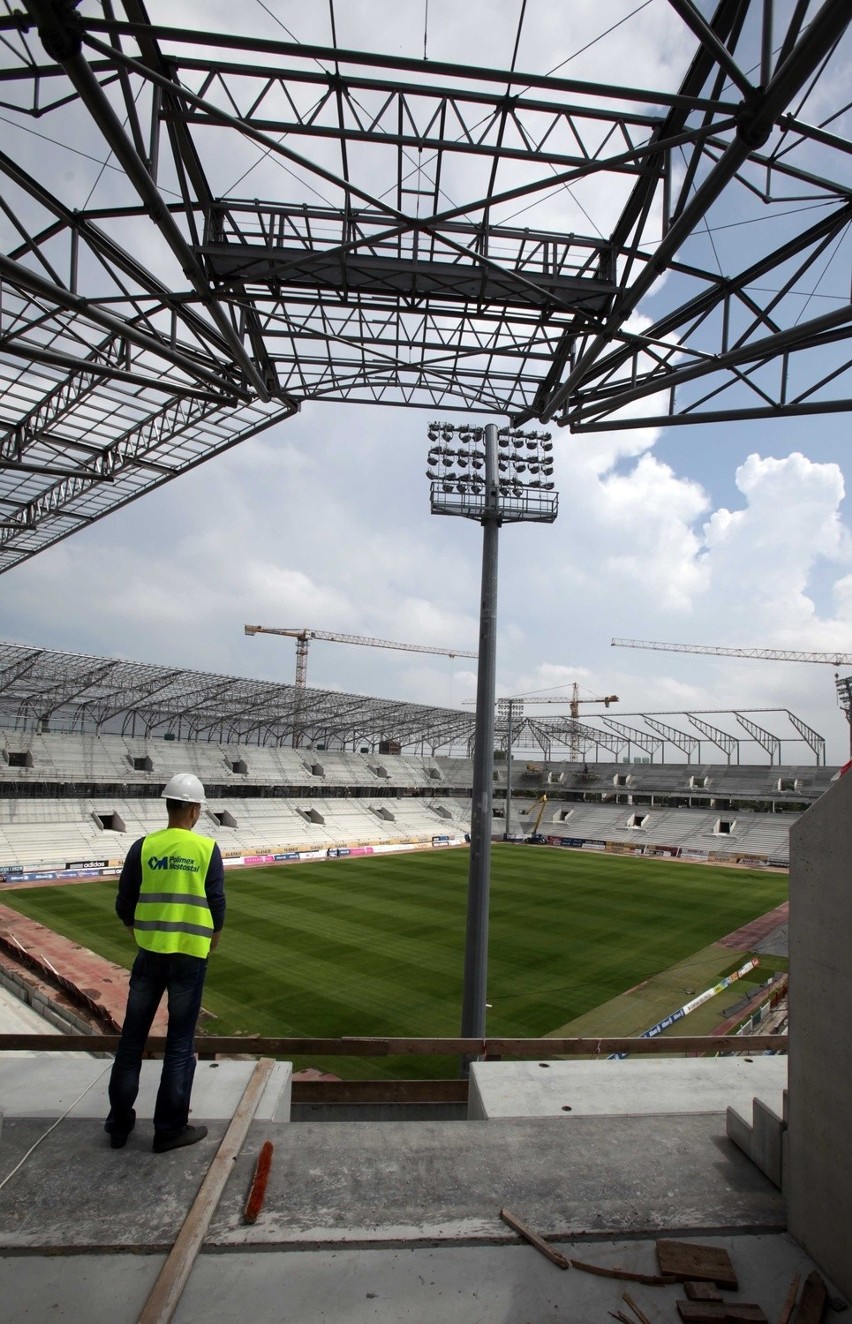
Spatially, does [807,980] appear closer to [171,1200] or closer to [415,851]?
[171,1200]

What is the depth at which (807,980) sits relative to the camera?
139 inches

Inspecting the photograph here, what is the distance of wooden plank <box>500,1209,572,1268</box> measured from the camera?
3199 mm

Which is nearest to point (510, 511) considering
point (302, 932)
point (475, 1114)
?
point (475, 1114)

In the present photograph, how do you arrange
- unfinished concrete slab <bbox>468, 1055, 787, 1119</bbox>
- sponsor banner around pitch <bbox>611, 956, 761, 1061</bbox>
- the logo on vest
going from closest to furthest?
the logo on vest
unfinished concrete slab <bbox>468, 1055, 787, 1119</bbox>
sponsor banner around pitch <bbox>611, 956, 761, 1061</bbox>

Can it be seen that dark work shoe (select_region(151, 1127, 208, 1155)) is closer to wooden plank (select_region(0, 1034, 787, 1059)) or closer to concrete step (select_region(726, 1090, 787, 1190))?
wooden plank (select_region(0, 1034, 787, 1059))

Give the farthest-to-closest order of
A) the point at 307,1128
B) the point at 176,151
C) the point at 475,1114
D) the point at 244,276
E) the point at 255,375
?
1. the point at 255,375
2. the point at 244,276
3. the point at 176,151
4. the point at 475,1114
5. the point at 307,1128

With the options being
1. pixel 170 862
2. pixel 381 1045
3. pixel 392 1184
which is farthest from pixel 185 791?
pixel 381 1045

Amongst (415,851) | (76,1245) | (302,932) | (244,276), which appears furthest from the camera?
(415,851)

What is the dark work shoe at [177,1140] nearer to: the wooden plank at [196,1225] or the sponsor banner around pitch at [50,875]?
the wooden plank at [196,1225]

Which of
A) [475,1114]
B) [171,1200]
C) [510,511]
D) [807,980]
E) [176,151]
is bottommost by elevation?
[475,1114]

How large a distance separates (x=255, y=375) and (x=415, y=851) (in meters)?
48.1

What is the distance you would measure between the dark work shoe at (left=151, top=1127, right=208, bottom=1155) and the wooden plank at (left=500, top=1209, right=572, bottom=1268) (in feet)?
5.72

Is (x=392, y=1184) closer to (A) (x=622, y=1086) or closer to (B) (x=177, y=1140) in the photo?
(B) (x=177, y=1140)

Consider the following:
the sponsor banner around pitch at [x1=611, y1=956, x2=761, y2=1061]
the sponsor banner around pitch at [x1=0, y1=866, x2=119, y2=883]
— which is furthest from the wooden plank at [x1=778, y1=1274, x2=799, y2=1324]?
the sponsor banner around pitch at [x1=0, y1=866, x2=119, y2=883]
